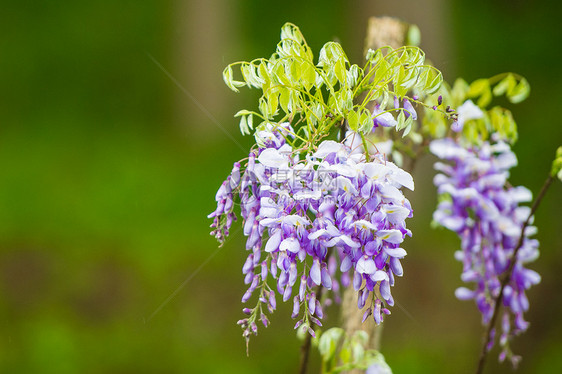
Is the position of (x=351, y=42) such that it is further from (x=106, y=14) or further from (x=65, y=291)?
(x=106, y=14)

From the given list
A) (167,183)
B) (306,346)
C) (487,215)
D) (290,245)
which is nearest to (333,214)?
(290,245)

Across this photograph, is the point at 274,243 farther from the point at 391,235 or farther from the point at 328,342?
the point at 328,342

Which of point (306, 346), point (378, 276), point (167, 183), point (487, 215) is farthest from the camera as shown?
point (167, 183)

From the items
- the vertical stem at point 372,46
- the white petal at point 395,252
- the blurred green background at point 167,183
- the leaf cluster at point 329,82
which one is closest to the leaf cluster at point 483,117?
the vertical stem at point 372,46

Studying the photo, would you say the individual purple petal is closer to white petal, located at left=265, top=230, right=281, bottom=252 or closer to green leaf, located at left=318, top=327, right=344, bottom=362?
white petal, located at left=265, top=230, right=281, bottom=252

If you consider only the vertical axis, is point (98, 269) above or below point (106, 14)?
below

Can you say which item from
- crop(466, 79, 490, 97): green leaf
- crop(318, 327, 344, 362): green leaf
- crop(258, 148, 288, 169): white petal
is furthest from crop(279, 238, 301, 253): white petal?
crop(466, 79, 490, 97): green leaf

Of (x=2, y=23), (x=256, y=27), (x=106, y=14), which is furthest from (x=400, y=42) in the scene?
(x=2, y=23)
